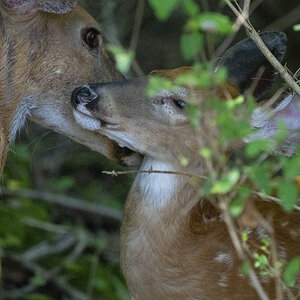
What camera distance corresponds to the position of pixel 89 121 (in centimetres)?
543

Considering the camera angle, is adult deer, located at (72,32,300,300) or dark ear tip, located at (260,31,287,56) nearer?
Answer: adult deer, located at (72,32,300,300)

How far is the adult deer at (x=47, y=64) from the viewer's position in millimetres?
5723

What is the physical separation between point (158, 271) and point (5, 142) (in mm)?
1070

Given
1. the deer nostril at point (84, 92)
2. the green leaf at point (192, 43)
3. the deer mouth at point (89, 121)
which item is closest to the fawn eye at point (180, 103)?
the deer mouth at point (89, 121)

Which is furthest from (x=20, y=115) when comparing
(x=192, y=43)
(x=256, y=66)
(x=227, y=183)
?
(x=227, y=183)

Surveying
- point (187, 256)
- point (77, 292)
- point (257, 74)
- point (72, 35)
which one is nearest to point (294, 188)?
point (187, 256)

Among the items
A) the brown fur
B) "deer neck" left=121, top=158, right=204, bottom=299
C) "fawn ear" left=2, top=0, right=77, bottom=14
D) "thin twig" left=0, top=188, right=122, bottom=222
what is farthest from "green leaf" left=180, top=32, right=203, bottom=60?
"thin twig" left=0, top=188, right=122, bottom=222

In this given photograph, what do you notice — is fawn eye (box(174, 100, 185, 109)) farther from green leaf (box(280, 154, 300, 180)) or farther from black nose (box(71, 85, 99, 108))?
green leaf (box(280, 154, 300, 180))

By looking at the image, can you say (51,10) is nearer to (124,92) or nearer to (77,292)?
(124,92)

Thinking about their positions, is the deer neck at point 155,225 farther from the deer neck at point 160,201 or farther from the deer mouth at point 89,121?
the deer mouth at point 89,121

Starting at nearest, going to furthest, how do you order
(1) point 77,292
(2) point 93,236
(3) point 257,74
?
(3) point 257,74
(1) point 77,292
(2) point 93,236

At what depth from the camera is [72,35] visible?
599 cm

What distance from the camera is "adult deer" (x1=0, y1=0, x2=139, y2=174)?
5.72 meters

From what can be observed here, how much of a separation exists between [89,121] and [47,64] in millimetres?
606
